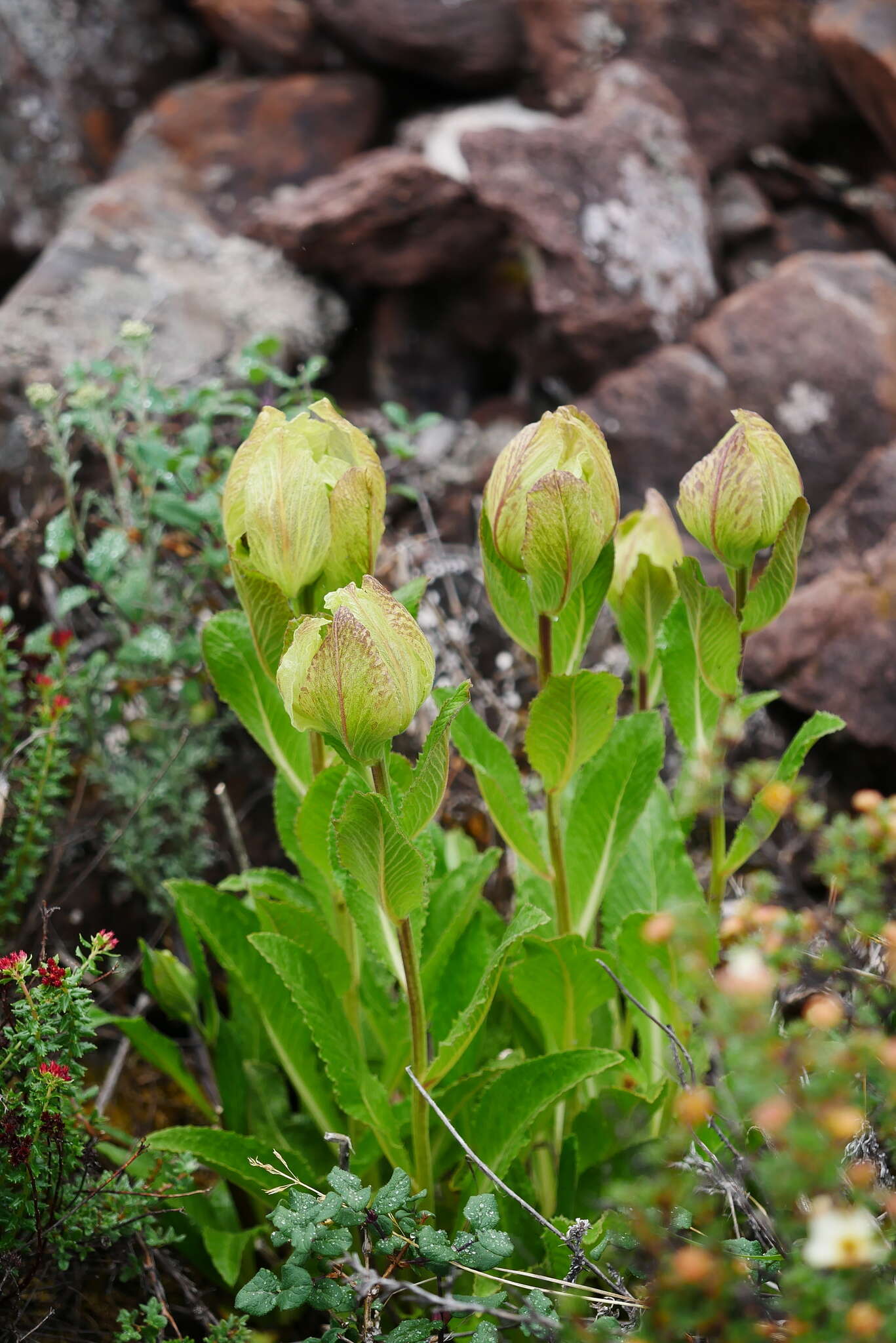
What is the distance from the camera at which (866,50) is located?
8.10 feet

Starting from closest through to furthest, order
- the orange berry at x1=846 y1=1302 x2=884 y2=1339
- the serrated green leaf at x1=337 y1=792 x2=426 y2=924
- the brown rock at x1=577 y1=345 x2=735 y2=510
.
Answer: the orange berry at x1=846 y1=1302 x2=884 y2=1339, the serrated green leaf at x1=337 y1=792 x2=426 y2=924, the brown rock at x1=577 y1=345 x2=735 y2=510

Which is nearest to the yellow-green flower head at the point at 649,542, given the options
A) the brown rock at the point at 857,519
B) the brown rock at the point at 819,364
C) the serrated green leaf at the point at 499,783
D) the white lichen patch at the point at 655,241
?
the serrated green leaf at the point at 499,783

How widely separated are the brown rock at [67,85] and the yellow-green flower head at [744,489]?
7.86 ft

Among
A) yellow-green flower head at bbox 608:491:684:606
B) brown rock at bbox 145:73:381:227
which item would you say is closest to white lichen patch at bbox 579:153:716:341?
brown rock at bbox 145:73:381:227

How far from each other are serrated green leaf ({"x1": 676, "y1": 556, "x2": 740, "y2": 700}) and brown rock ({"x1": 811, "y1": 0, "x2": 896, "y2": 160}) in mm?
1923

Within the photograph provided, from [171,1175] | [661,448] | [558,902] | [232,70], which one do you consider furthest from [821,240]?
[171,1175]

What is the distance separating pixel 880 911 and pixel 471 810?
1.00m

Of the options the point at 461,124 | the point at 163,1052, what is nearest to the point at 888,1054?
the point at 163,1052

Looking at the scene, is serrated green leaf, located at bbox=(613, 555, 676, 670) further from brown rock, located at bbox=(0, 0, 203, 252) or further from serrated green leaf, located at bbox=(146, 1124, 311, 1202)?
brown rock, located at bbox=(0, 0, 203, 252)

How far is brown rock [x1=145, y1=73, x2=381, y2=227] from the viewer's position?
2.87m

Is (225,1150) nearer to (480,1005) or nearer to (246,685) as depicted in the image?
(480,1005)

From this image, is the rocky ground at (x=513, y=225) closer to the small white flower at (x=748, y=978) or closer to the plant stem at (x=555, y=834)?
the plant stem at (x=555, y=834)

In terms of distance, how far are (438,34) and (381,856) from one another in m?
2.46

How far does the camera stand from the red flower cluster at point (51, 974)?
3.38ft
